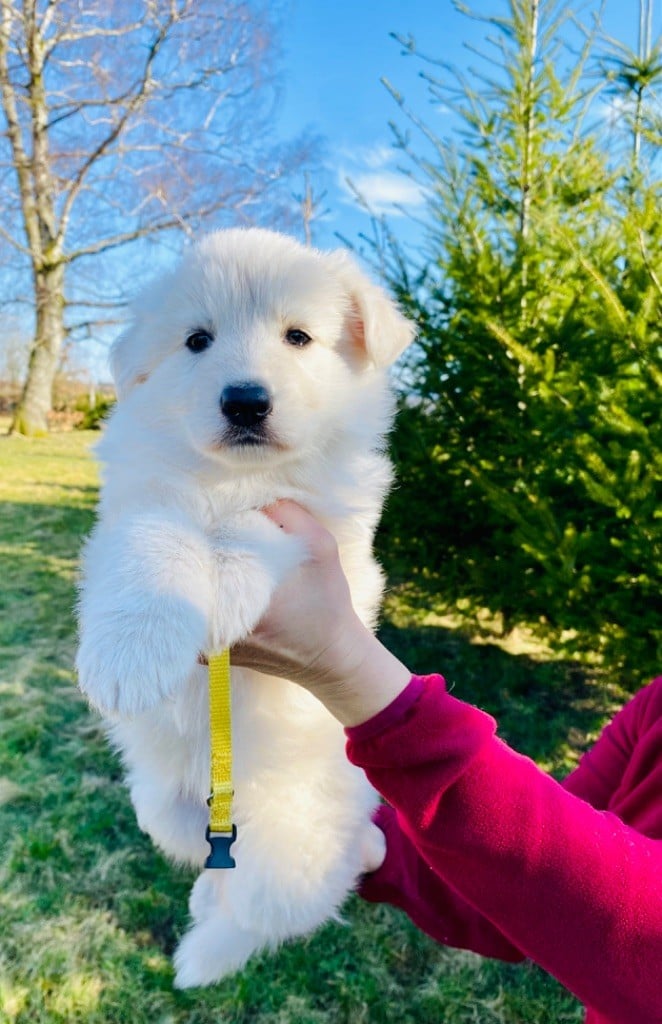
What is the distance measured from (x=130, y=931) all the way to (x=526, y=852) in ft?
7.16

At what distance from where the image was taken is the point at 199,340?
1.61m

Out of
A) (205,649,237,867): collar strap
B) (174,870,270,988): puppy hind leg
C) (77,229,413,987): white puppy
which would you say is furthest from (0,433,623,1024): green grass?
(205,649,237,867): collar strap

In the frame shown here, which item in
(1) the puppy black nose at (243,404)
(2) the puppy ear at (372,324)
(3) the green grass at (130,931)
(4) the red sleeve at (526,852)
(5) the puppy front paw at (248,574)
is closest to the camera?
(4) the red sleeve at (526,852)

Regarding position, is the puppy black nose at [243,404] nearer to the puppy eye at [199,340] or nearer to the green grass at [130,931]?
the puppy eye at [199,340]

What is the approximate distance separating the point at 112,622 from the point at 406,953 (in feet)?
7.48

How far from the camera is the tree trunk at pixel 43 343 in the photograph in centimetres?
1484

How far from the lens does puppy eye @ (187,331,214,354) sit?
1.60 meters

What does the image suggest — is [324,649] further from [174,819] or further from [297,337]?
[297,337]

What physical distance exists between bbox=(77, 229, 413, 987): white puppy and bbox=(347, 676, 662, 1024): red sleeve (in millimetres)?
347

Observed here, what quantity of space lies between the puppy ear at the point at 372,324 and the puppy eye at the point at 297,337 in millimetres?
184

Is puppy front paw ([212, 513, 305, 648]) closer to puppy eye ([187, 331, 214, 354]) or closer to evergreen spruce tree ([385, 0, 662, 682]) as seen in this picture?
puppy eye ([187, 331, 214, 354])

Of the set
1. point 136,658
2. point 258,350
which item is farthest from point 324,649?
point 258,350

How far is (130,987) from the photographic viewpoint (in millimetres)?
2354

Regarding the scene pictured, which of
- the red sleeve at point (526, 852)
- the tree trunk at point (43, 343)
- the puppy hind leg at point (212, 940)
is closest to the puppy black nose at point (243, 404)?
the red sleeve at point (526, 852)
